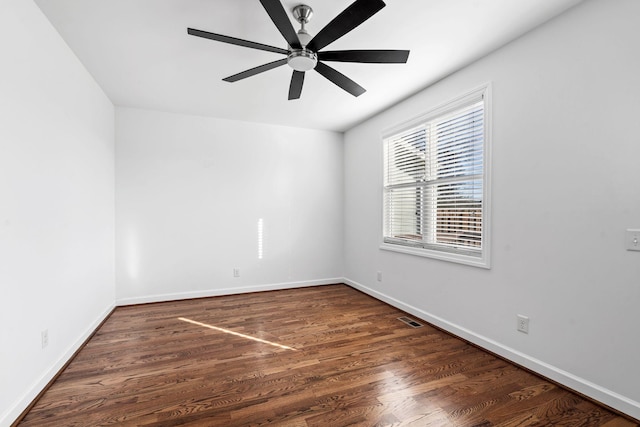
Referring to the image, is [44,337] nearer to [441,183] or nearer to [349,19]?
[349,19]

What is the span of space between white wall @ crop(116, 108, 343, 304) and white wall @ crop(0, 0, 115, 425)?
2.76ft

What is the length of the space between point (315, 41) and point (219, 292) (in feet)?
11.6

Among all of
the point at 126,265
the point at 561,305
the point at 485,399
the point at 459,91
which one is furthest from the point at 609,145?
the point at 126,265

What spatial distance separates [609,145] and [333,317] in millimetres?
2772

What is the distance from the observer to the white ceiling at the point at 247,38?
1959 mm

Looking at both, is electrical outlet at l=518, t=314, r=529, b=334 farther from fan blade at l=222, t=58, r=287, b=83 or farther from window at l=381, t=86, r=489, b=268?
fan blade at l=222, t=58, r=287, b=83

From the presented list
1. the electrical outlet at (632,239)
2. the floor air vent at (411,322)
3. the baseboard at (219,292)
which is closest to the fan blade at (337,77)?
the electrical outlet at (632,239)

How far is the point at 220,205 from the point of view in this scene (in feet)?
13.8

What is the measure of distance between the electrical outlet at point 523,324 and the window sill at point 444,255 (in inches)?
17.5

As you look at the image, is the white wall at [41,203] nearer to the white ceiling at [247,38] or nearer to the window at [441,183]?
the white ceiling at [247,38]

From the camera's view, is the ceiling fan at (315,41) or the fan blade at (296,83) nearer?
the ceiling fan at (315,41)

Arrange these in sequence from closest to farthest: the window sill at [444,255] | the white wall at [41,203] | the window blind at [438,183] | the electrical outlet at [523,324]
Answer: the white wall at [41,203]
the electrical outlet at [523,324]
the window sill at [444,255]
the window blind at [438,183]

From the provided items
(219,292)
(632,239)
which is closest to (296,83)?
(632,239)

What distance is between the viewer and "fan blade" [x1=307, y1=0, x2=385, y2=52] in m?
1.54
